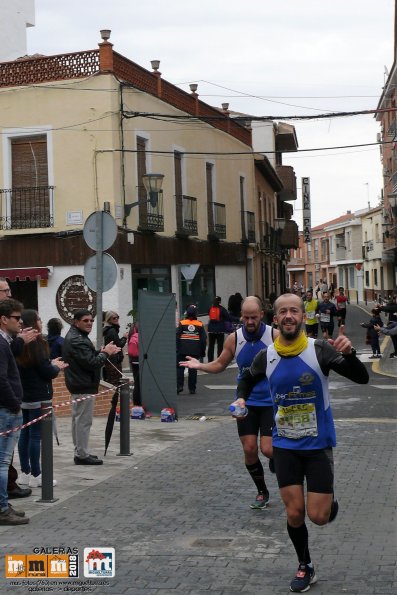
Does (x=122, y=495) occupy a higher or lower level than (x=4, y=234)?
lower

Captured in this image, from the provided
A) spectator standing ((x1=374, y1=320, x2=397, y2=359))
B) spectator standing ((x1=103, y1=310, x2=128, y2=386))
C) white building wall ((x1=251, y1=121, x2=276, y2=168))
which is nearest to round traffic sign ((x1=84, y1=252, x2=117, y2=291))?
spectator standing ((x1=103, y1=310, x2=128, y2=386))

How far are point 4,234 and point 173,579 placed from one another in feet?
60.7

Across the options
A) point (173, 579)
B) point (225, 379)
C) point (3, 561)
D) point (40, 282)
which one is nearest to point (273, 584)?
point (173, 579)

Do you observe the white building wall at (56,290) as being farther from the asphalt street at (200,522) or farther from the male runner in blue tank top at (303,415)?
the male runner in blue tank top at (303,415)

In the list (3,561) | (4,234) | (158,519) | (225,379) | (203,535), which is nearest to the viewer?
(3,561)

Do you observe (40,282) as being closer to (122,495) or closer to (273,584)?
(122,495)

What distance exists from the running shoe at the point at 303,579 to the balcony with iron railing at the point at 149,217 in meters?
18.8

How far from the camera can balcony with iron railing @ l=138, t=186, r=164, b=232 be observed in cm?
2448

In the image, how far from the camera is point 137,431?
1263 centimetres

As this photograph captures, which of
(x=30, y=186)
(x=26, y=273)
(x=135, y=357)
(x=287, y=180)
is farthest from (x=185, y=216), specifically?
(x=287, y=180)

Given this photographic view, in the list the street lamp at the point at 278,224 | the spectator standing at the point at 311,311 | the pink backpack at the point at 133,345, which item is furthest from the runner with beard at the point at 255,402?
the street lamp at the point at 278,224

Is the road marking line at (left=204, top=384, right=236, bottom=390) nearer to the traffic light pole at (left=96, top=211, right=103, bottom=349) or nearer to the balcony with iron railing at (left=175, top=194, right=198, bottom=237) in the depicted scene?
the traffic light pole at (left=96, top=211, right=103, bottom=349)

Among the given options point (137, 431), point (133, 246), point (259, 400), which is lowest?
point (137, 431)

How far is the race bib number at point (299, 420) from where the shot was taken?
566 cm
